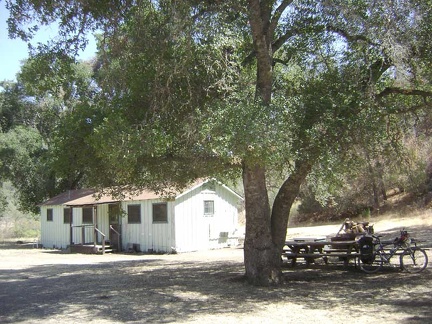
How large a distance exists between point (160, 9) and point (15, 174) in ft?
72.9

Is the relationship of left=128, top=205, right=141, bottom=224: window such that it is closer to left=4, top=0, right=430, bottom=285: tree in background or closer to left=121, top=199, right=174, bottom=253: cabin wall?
left=121, top=199, right=174, bottom=253: cabin wall

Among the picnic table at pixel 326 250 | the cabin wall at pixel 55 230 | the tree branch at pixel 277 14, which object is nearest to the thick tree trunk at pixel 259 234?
the picnic table at pixel 326 250

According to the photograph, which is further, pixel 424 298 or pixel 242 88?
pixel 242 88

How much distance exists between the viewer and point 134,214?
891 inches

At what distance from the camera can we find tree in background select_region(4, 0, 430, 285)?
8562 millimetres

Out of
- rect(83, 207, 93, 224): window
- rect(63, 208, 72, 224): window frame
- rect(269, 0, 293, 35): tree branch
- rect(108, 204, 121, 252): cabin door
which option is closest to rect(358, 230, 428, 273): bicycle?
A: rect(269, 0, 293, 35): tree branch

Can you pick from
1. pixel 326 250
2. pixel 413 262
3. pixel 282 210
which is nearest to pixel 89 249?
pixel 326 250

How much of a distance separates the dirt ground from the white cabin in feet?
23.0

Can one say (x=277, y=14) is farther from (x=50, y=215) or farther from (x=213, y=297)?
(x=50, y=215)

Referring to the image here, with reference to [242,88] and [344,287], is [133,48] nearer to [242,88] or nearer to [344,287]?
[242,88]

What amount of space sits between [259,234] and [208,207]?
12400 millimetres

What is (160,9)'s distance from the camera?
995cm

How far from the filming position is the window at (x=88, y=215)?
24.6 metres

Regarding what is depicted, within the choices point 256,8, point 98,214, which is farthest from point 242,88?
point 98,214
